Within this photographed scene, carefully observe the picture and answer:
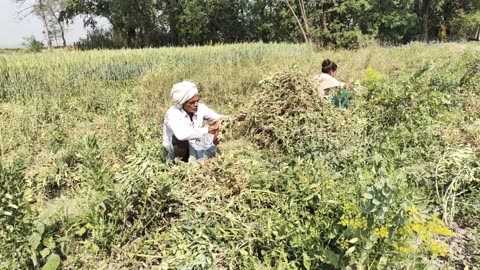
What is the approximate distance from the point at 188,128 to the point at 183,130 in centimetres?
8

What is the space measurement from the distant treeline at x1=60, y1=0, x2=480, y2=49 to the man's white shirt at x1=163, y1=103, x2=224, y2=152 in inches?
761

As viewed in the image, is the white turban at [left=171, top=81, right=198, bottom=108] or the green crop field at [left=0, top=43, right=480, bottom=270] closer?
the green crop field at [left=0, top=43, right=480, bottom=270]

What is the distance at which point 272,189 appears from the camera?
2.87m

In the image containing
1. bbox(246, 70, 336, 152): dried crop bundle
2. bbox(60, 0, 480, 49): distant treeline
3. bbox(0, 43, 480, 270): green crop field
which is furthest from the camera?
bbox(60, 0, 480, 49): distant treeline

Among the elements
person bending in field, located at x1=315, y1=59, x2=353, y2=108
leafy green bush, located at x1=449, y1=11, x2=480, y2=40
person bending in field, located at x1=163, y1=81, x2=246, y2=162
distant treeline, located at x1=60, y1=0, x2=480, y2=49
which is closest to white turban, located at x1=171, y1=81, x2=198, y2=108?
person bending in field, located at x1=163, y1=81, x2=246, y2=162

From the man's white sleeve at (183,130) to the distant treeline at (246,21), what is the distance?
1956 cm

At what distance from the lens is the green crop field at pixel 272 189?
2.06 m

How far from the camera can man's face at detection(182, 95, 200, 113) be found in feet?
11.3

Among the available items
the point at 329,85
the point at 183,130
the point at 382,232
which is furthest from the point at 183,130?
the point at 329,85

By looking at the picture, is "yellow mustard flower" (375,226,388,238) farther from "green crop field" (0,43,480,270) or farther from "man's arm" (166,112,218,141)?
"man's arm" (166,112,218,141)

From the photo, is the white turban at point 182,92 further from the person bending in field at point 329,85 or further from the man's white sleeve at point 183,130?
the person bending in field at point 329,85

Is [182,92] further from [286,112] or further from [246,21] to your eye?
[246,21]

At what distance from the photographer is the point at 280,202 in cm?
252

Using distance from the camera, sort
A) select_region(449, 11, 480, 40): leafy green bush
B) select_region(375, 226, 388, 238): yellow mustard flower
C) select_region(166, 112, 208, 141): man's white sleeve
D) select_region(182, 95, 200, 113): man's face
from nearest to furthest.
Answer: select_region(375, 226, 388, 238): yellow mustard flower, select_region(166, 112, 208, 141): man's white sleeve, select_region(182, 95, 200, 113): man's face, select_region(449, 11, 480, 40): leafy green bush
